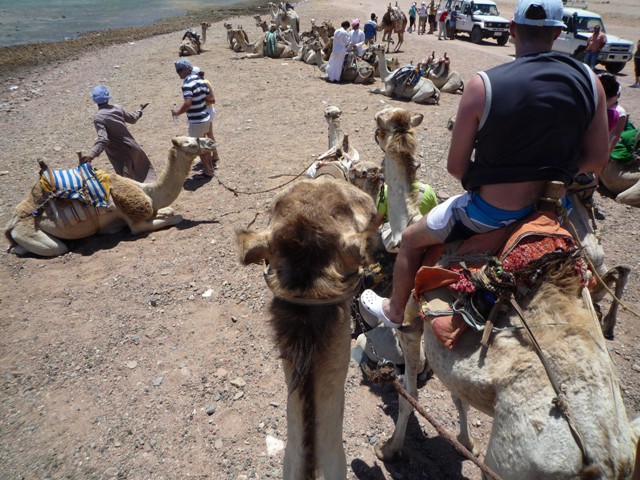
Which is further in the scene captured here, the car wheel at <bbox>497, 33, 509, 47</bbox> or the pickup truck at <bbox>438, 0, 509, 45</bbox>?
the pickup truck at <bbox>438, 0, 509, 45</bbox>

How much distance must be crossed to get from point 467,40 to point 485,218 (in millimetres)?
26442

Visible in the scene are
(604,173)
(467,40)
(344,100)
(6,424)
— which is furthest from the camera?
(467,40)

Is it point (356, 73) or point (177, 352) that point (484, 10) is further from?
point (177, 352)

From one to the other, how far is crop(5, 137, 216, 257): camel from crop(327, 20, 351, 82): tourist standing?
9.55 meters

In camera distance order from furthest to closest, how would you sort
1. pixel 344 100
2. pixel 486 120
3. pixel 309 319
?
pixel 344 100 < pixel 486 120 < pixel 309 319

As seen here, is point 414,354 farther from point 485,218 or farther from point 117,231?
point 117,231

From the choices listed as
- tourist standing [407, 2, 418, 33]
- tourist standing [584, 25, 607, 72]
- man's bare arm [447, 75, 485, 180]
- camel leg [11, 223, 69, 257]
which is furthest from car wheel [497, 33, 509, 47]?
man's bare arm [447, 75, 485, 180]

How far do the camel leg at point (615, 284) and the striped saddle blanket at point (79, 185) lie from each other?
646cm

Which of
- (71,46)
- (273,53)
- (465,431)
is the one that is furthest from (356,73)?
(71,46)

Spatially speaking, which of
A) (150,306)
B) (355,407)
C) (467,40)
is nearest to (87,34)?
(467,40)

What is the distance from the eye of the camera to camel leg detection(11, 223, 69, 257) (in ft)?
20.5

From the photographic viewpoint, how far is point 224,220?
23.1ft

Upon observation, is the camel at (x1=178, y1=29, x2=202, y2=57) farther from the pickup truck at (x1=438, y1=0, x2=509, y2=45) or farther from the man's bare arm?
the man's bare arm

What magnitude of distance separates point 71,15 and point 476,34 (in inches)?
1501
